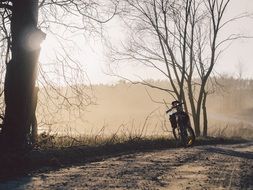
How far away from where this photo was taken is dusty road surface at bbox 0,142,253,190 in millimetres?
7619

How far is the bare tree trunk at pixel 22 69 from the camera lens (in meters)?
11.2

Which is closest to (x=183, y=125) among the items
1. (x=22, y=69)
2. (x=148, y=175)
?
(x=22, y=69)

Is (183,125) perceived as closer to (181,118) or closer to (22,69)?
(181,118)

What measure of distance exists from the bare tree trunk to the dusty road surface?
1.97 metres

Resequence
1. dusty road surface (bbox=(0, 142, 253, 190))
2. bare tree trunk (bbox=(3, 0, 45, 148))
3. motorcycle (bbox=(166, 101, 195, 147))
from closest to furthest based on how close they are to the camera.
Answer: dusty road surface (bbox=(0, 142, 253, 190)) < bare tree trunk (bbox=(3, 0, 45, 148)) < motorcycle (bbox=(166, 101, 195, 147))

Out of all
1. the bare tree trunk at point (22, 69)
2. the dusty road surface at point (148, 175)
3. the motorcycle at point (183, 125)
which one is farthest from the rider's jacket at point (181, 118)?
the bare tree trunk at point (22, 69)

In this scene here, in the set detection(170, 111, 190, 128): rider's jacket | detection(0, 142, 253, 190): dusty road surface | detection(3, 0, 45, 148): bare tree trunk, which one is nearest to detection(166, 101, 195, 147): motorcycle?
detection(170, 111, 190, 128): rider's jacket

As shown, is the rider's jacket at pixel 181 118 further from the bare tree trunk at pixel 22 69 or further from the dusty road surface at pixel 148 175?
the bare tree trunk at pixel 22 69

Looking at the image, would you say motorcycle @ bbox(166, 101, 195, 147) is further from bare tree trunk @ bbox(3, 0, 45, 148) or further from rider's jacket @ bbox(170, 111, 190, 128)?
bare tree trunk @ bbox(3, 0, 45, 148)

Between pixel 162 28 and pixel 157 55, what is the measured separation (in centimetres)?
192

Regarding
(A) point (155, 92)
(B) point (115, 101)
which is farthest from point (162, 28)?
(A) point (155, 92)

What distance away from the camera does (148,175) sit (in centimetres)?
859

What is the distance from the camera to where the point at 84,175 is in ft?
28.4

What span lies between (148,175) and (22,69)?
14.1ft
